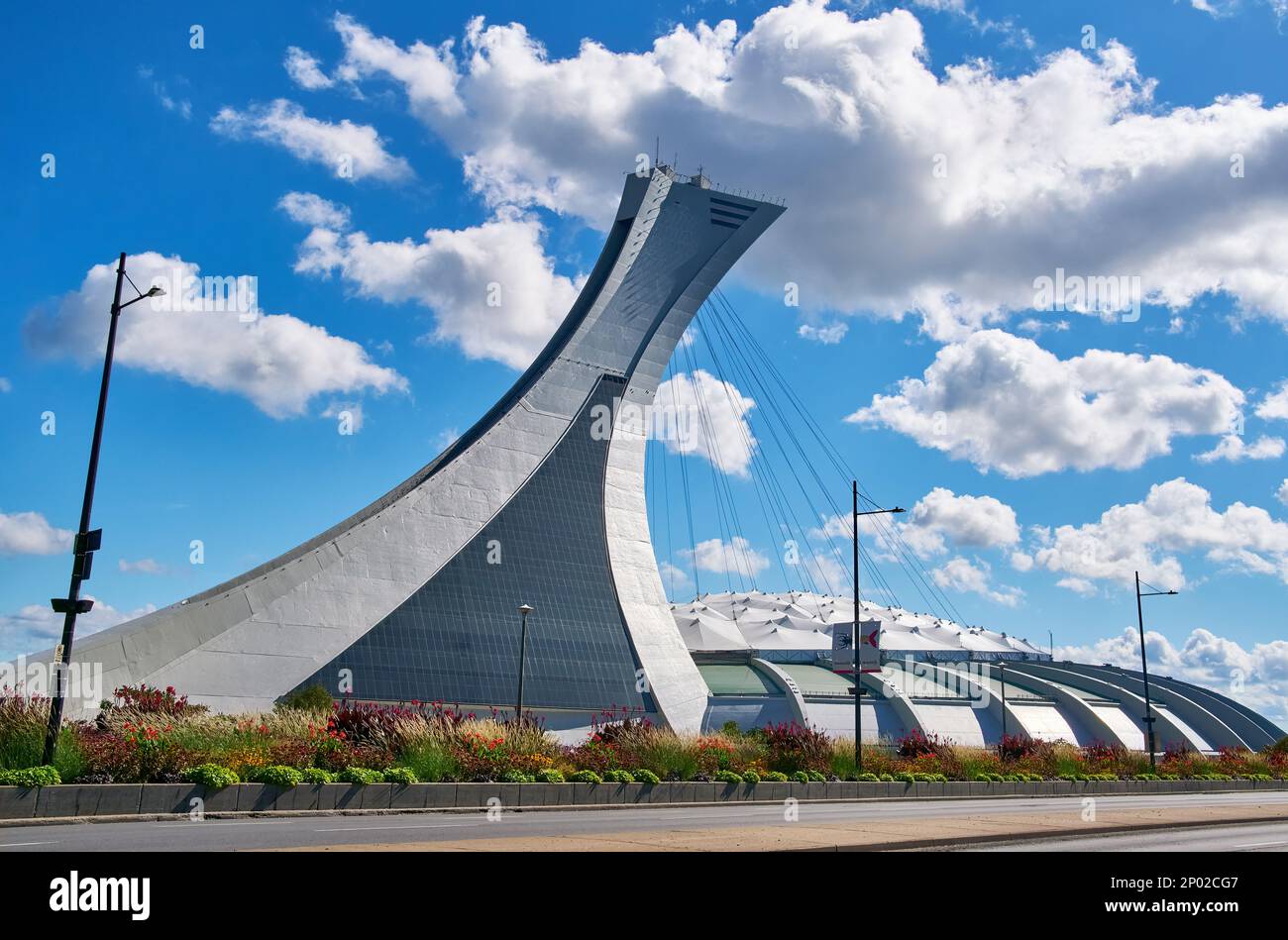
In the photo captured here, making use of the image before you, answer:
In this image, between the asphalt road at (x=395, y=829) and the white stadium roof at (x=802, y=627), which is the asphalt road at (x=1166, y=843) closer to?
the asphalt road at (x=395, y=829)

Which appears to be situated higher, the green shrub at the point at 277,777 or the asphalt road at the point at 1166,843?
the green shrub at the point at 277,777

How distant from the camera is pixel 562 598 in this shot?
48.8 m

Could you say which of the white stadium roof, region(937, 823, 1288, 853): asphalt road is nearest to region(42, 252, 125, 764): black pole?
region(937, 823, 1288, 853): asphalt road

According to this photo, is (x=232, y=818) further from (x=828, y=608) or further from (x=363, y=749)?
(x=828, y=608)

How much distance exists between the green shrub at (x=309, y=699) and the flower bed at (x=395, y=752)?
832 centimetres

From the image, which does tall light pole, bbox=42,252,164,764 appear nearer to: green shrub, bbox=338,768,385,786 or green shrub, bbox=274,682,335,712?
green shrub, bbox=338,768,385,786

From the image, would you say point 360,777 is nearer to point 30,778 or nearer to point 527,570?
point 30,778

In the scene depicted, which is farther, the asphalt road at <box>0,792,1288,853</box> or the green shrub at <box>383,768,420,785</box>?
the green shrub at <box>383,768,420,785</box>

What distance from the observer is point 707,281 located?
59688 mm

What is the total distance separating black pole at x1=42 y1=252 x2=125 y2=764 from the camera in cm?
1742

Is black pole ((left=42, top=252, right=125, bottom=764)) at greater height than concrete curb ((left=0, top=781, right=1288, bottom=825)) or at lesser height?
greater

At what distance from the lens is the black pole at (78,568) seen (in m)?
17.4

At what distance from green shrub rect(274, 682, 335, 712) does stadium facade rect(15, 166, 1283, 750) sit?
115 cm

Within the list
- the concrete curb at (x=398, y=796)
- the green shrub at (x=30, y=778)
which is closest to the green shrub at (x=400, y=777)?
the concrete curb at (x=398, y=796)
